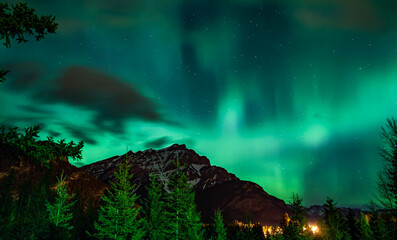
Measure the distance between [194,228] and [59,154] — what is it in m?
20.4

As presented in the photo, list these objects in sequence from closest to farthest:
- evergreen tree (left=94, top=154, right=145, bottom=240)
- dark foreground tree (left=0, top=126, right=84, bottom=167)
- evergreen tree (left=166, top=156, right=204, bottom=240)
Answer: dark foreground tree (left=0, top=126, right=84, bottom=167) → evergreen tree (left=94, top=154, right=145, bottom=240) → evergreen tree (left=166, top=156, right=204, bottom=240)

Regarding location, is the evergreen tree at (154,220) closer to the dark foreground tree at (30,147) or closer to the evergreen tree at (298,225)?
the evergreen tree at (298,225)

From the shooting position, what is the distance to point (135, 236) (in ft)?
71.8

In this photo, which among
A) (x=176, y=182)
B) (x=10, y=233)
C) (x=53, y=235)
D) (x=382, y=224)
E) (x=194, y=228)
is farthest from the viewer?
(x=382, y=224)

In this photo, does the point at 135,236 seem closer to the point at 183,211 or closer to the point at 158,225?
the point at 183,211

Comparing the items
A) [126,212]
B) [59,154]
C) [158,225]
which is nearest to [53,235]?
[126,212]

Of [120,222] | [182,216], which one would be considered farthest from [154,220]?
[120,222]

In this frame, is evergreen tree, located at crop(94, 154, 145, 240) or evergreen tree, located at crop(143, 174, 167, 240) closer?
evergreen tree, located at crop(94, 154, 145, 240)

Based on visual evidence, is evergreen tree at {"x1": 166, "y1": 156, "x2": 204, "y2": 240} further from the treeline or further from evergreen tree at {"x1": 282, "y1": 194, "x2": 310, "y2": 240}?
evergreen tree at {"x1": 282, "y1": 194, "x2": 310, "y2": 240}

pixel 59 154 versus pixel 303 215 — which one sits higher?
pixel 303 215

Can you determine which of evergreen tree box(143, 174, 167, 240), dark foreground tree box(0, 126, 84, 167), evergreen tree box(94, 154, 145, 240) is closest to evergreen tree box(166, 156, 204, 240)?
evergreen tree box(143, 174, 167, 240)

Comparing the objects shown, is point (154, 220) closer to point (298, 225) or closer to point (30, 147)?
point (298, 225)

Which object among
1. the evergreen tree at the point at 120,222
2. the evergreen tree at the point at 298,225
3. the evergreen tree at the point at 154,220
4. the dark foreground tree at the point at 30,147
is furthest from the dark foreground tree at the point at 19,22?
the evergreen tree at the point at 298,225

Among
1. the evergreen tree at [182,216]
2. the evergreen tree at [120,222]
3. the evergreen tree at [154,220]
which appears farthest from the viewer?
the evergreen tree at [154,220]
